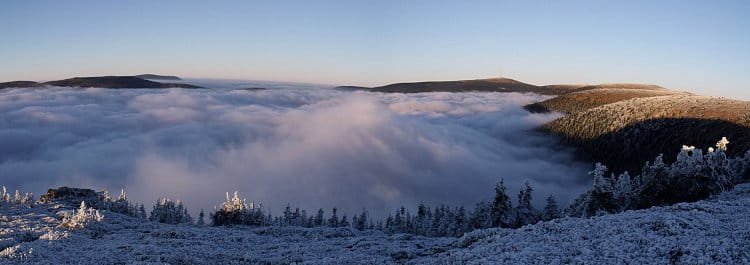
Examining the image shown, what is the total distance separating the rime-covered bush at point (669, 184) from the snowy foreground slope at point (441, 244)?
8.22 ft

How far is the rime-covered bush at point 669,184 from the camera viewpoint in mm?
51188

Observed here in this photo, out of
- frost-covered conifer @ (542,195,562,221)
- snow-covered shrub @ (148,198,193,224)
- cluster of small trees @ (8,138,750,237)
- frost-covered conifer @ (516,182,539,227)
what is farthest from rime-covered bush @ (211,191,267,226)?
frost-covered conifer @ (542,195,562,221)

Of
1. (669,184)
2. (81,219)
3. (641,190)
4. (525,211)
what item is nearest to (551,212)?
(525,211)

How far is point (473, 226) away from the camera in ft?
267

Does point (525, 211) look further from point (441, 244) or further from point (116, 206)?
point (116, 206)

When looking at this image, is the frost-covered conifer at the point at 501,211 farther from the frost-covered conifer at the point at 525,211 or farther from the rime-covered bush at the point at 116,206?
the rime-covered bush at the point at 116,206

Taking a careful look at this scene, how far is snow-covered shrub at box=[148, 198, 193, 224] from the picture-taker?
312 feet

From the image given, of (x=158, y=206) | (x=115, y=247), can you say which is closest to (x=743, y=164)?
(x=115, y=247)

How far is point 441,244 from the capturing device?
130 feet

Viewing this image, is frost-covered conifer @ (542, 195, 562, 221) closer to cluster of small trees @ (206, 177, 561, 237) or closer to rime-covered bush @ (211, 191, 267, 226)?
cluster of small trees @ (206, 177, 561, 237)

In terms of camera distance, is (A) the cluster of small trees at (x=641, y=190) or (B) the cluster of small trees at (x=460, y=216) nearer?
(A) the cluster of small trees at (x=641, y=190)

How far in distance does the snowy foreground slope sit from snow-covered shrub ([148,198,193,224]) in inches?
1595

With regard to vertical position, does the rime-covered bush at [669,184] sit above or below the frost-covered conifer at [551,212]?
above

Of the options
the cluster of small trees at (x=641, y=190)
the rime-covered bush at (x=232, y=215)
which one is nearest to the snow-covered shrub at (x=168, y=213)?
the rime-covered bush at (x=232, y=215)
